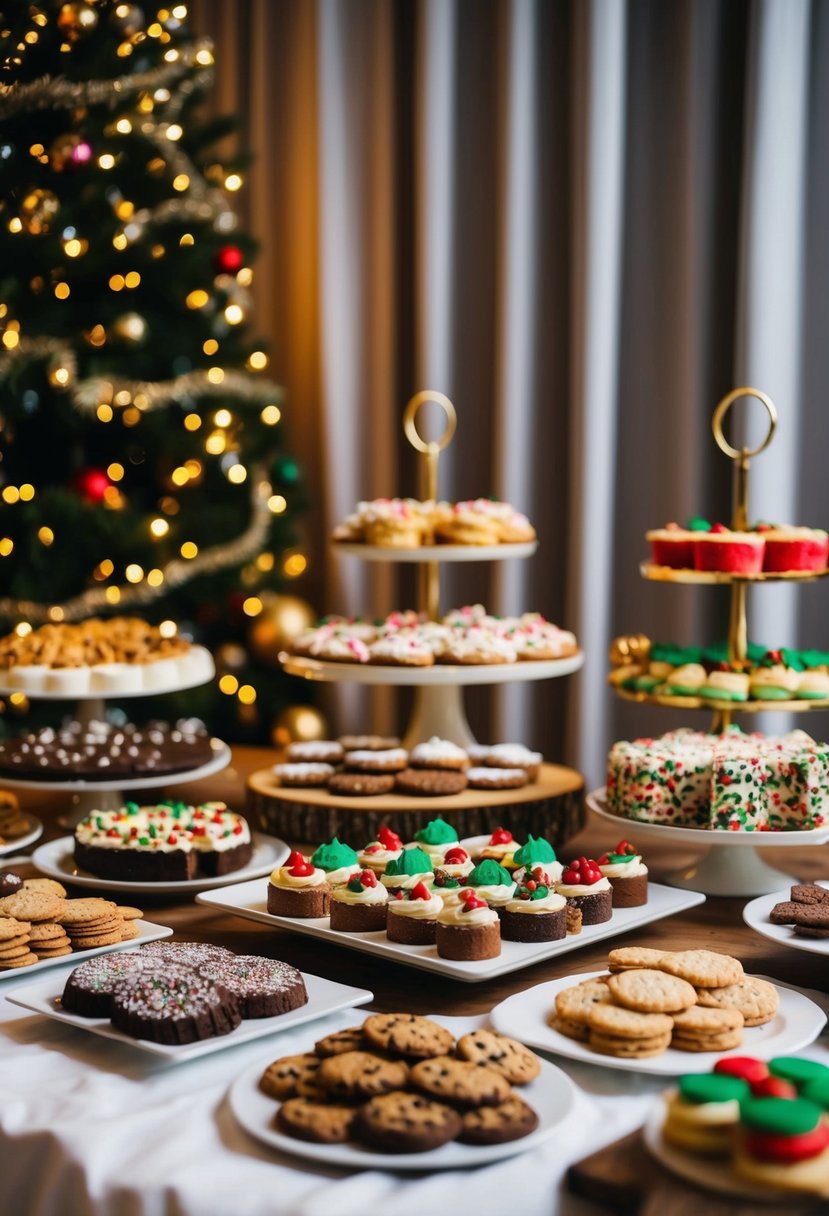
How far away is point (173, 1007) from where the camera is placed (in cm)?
153

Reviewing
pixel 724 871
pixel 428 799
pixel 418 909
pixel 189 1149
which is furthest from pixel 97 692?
pixel 189 1149

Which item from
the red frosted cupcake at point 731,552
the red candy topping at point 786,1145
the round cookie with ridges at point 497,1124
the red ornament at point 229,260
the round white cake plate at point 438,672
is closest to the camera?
the red candy topping at point 786,1145

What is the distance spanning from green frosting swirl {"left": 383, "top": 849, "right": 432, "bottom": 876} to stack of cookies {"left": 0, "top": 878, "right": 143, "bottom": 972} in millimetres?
357

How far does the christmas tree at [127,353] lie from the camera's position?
342cm

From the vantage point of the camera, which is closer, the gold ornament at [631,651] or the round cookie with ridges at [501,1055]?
the round cookie with ridges at [501,1055]

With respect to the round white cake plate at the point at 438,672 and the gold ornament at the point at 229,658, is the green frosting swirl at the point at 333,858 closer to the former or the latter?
the round white cake plate at the point at 438,672

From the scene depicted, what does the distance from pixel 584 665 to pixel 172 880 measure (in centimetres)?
188

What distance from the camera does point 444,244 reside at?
13.5 ft

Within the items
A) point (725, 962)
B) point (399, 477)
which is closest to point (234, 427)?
point (399, 477)

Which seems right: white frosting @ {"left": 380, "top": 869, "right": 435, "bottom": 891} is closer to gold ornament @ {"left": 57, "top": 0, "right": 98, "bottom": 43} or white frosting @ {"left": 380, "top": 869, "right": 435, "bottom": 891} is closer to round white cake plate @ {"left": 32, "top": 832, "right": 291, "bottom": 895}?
round white cake plate @ {"left": 32, "top": 832, "right": 291, "bottom": 895}

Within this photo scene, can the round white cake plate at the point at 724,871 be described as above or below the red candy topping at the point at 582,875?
below

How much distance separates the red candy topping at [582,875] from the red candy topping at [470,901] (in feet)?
0.61

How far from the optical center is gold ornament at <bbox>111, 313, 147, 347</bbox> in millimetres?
3510

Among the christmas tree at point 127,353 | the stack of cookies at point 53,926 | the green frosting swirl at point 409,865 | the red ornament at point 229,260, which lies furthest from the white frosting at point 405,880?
the red ornament at point 229,260
